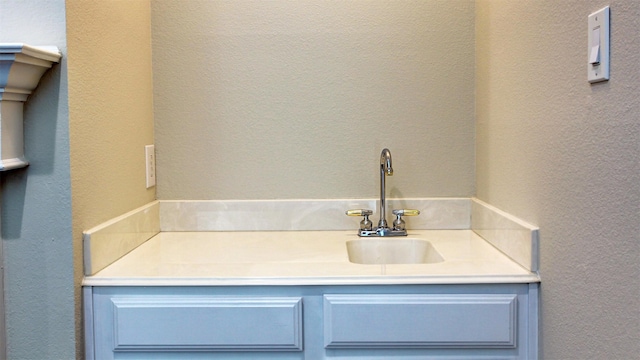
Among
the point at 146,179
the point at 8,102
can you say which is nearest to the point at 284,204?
the point at 146,179

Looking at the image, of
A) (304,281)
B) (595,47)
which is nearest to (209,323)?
(304,281)

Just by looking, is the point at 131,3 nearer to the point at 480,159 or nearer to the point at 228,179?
the point at 228,179

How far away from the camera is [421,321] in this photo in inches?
59.7

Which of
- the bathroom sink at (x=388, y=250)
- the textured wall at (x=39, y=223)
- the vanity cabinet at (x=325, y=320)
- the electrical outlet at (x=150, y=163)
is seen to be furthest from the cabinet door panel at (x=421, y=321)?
the electrical outlet at (x=150, y=163)

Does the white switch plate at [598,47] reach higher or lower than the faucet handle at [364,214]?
higher

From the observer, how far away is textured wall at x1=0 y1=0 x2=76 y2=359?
143cm

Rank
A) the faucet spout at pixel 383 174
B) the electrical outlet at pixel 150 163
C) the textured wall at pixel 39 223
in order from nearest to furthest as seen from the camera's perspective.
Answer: the textured wall at pixel 39 223 < the faucet spout at pixel 383 174 < the electrical outlet at pixel 150 163

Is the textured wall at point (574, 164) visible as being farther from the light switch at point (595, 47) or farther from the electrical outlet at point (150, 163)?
the electrical outlet at point (150, 163)

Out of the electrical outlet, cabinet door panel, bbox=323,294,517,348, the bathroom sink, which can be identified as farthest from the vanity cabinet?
the electrical outlet

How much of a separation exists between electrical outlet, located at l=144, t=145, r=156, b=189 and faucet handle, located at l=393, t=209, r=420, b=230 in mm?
770

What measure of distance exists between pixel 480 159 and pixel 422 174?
0.63 feet

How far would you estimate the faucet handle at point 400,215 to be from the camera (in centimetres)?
204

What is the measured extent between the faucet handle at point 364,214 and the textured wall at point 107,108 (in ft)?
2.08

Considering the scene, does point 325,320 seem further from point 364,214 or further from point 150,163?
point 150,163
